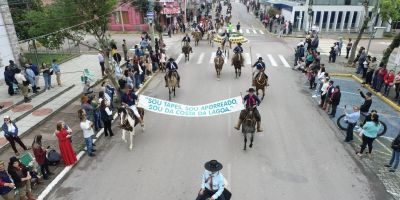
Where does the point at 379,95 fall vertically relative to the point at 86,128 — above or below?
below

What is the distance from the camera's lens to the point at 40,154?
33.9ft

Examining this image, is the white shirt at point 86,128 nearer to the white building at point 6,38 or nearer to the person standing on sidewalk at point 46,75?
the person standing on sidewalk at point 46,75

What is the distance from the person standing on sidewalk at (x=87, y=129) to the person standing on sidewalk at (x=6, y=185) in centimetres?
316

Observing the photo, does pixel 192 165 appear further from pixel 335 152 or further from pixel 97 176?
pixel 335 152

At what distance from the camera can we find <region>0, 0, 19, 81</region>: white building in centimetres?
2006

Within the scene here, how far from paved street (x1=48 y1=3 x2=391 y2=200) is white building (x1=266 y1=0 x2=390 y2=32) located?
1156 inches

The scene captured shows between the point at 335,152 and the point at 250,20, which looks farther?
the point at 250,20

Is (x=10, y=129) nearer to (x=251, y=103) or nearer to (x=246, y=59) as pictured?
(x=251, y=103)

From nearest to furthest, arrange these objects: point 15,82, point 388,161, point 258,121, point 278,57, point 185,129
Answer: point 388,161, point 258,121, point 185,129, point 15,82, point 278,57

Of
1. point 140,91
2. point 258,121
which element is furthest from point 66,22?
point 258,121

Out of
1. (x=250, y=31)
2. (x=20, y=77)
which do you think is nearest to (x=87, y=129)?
(x=20, y=77)

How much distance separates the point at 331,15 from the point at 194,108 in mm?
37931

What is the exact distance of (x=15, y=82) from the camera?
17.4m

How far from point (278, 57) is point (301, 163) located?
1771 centimetres
